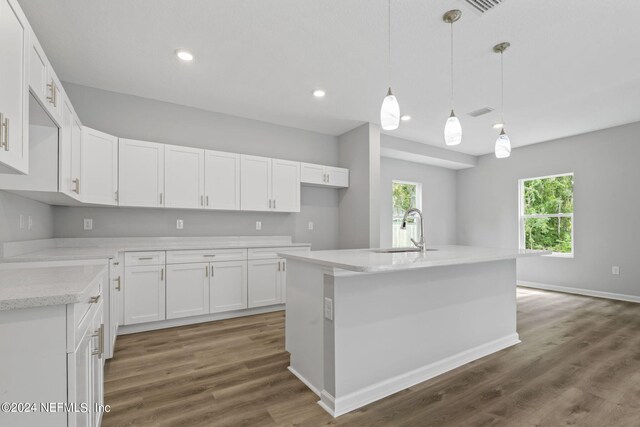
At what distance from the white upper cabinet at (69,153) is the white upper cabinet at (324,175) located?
2630mm

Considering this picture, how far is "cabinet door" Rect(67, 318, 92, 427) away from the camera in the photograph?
108 centimetres

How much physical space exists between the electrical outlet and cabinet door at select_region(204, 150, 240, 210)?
2465mm

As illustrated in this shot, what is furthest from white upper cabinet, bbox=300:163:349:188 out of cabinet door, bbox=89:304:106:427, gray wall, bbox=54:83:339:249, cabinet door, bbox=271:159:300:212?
cabinet door, bbox=89:304:106:427

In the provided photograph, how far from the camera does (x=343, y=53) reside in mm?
2846

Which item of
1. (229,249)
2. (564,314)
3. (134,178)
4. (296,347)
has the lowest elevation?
(564,314)

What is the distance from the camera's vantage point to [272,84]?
3461mm

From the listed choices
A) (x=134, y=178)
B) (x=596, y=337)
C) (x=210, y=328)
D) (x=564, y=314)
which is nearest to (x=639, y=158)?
(x=564, y=314)

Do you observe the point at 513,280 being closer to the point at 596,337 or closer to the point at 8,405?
the point at 596,337

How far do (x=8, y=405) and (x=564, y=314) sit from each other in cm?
→ 519

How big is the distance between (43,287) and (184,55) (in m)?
2.45

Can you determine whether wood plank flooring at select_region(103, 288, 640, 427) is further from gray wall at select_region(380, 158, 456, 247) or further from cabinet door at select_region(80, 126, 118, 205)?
gray wall at select_region(380, 158, 456, 247)

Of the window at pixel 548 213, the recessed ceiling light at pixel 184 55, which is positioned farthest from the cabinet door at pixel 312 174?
the window at pixel 548 213

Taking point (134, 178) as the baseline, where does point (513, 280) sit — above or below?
below

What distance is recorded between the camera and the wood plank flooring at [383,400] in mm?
1827
